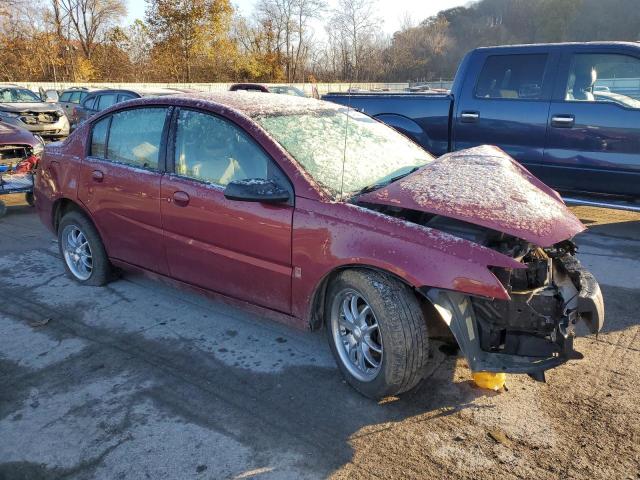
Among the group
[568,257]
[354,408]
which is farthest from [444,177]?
[354,408]

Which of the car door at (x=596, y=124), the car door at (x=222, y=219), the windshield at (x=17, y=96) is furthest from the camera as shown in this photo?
the windshield at (x=17, y=96)

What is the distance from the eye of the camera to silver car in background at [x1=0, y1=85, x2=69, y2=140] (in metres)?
13.7

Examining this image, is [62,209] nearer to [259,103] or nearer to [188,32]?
[259,103]

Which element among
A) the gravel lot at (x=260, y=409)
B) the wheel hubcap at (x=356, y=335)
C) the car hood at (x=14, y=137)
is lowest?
the gravel lot at (x=260, y=409)

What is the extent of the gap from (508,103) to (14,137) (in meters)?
6.88

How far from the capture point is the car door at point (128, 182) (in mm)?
4008

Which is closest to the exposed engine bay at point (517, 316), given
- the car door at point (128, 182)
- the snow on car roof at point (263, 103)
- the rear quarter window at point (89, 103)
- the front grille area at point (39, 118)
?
A: the snow on car roof at point (263, 103)

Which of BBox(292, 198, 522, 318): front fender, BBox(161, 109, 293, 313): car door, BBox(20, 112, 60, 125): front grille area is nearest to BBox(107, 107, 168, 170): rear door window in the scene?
BBox(161, 109, 293, 313): car door

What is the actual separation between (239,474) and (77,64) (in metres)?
37.2

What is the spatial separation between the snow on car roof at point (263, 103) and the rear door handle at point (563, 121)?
9.68 ft

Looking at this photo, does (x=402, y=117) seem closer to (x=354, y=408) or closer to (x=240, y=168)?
(x=240, y=168)

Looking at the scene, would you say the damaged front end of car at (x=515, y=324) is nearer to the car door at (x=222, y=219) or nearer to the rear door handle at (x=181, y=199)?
the car door at (x=222, y=219)

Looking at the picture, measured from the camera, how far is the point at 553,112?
604 cm

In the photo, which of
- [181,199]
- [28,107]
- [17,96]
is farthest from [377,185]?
[17,96]
